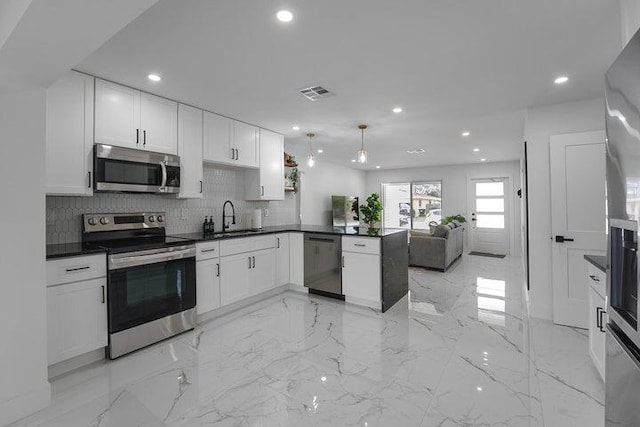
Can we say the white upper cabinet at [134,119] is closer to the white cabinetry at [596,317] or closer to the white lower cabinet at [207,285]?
the white lower cabinet at [207,285]

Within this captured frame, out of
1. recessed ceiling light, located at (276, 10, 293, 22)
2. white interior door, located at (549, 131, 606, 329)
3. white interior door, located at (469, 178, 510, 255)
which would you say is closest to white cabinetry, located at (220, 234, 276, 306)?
recessed ceiling light, located at (276, 10, 293, 22)

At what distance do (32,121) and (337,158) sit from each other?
5.80 m

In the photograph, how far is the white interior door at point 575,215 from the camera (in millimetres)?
2979

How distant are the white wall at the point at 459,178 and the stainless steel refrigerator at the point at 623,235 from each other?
24.3 ft

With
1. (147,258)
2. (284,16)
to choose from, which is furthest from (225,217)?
(284,16)

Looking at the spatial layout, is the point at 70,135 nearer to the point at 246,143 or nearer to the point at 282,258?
the point at 246,143

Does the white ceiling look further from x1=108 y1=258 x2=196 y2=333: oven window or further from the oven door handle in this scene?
x1=108 y1=258 x2=196 y2=333: oven window

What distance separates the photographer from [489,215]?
26.2ft

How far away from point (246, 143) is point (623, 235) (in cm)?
385

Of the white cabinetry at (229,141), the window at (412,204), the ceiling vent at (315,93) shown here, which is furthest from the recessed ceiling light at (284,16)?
the window at (412,204)

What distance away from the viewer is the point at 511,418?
1.74m

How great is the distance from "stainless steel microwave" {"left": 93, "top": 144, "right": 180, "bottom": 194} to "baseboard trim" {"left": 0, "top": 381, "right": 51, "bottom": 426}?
5.14 feet

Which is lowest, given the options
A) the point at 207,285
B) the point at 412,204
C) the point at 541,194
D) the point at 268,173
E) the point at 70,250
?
the point at 207,285

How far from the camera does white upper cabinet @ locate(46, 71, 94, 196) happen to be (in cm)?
240
